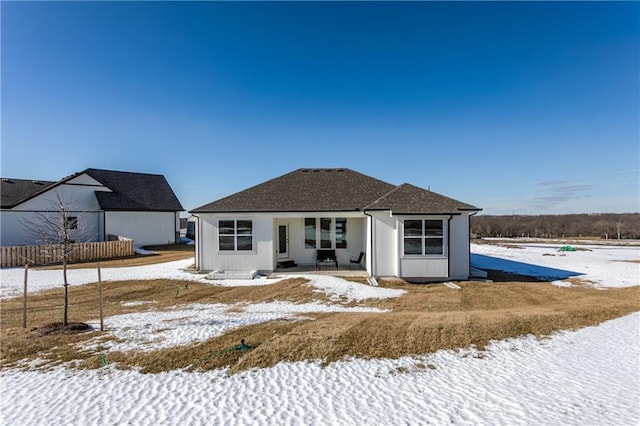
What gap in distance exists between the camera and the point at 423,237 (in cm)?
1303

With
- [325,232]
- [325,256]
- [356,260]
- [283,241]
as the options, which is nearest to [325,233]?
[325,232]

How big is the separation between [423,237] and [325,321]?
261 inches

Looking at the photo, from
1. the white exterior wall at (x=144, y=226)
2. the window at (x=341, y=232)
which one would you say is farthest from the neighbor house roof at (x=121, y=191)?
the window at (x=341, y=232)

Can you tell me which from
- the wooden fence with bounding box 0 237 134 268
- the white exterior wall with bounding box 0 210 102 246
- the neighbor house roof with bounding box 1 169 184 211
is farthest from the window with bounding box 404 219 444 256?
the neighbor house roof with bounding box 1 169 184 211

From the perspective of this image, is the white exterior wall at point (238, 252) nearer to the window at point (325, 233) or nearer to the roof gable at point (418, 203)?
the window at point (325, 233)

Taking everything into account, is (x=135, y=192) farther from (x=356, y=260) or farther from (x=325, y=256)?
(x=356, y=260)

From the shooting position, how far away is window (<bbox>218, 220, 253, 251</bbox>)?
14.9 m

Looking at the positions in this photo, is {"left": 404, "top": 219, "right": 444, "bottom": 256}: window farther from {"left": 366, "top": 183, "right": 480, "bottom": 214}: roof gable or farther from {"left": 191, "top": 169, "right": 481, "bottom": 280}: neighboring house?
{"left": 366, "top": 183, "right": 480, "bottom": 214}: roof gable

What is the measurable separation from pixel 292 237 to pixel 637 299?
1438 centimetres

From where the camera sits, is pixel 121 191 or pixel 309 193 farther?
pixel 121 191

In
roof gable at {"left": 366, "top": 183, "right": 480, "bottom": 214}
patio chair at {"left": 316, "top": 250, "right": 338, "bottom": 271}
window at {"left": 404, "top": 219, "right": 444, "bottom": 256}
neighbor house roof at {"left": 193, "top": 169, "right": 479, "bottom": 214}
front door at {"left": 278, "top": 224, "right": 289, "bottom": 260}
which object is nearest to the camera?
roof gable at {"left": 366, "top": 183, "right": 480, "bottom": 214}

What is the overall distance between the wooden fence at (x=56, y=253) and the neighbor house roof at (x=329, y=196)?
894 cm

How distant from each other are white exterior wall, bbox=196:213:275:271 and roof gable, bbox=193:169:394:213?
0.52 meters

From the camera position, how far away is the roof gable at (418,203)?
1285 cm
